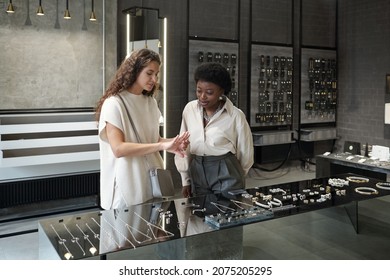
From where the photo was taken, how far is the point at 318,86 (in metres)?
8.32

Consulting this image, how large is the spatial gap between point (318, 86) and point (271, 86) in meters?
1.16

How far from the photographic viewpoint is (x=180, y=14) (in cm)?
673

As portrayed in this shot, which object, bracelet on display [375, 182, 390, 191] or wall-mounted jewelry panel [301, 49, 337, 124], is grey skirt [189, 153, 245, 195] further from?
wall-mounted jewelry panel [301, 49, 337, 124]

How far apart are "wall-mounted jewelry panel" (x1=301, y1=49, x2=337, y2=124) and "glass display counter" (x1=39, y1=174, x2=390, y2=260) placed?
5222 mm

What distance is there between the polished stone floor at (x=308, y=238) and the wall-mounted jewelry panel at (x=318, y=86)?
3037 mm

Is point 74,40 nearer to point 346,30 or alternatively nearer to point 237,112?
point 237,112

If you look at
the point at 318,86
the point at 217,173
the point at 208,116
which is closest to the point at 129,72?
the point at 208,116

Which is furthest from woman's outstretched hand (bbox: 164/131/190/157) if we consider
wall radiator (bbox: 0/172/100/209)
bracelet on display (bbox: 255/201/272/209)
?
wall radiator (bbox: 0/172/100/209)

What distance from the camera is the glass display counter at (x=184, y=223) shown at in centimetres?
200

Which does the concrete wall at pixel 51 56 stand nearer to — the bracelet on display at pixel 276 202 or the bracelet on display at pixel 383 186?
the bracelet on display at pixel 276 202

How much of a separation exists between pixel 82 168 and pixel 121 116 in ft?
10.8

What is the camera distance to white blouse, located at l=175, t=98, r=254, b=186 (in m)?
2.76

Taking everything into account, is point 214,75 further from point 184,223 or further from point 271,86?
point 271,86

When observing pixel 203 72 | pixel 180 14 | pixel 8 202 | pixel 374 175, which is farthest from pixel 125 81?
pixel 180 14
